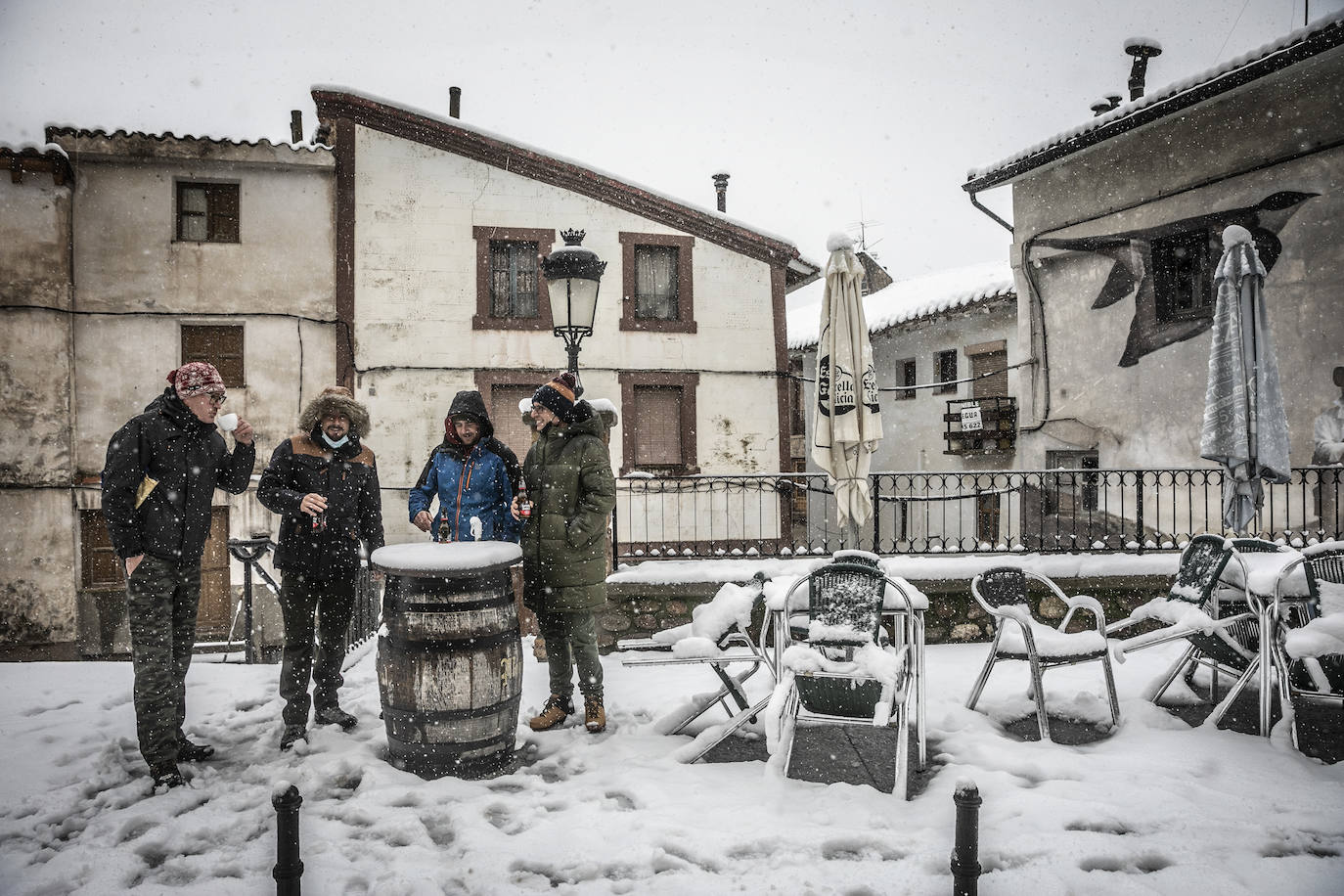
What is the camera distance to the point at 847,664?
3779 mm

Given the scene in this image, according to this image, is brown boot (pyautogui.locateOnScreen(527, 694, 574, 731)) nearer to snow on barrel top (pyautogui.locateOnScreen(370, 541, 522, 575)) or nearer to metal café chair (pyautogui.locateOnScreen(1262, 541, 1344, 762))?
snow on barrel top (pyautogui.locateOnScreen(370, 541, 522, 575))

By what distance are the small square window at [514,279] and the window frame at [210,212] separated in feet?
13.4

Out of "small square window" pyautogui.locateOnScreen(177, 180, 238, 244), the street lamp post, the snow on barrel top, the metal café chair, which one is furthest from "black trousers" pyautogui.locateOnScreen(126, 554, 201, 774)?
"small square window" pyautogui.locateOnScreen(177, 180, 238, 244)

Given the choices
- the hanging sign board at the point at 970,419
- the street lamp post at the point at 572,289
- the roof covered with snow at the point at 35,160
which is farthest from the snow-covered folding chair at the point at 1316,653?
the roof covered with snow at the point at 35,160

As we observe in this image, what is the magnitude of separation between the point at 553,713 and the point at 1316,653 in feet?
13.0

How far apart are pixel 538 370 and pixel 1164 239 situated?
Answer: 9.19 meters

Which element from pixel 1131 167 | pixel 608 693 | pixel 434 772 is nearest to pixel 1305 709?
pixel 608 693

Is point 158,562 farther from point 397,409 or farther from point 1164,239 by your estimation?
point 1164,239

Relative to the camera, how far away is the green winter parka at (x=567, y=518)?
4395mm

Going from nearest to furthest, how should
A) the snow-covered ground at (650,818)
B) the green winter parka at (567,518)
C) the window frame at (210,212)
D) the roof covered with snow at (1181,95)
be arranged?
1. the snow-covered ground at (650,818)
2. the green winter parka at (567,518)
3. the roof covered with snow at (1181,95)
4. the window frame at (210,212)

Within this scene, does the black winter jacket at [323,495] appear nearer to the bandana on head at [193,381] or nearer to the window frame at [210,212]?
the bandana on head at [193,381]

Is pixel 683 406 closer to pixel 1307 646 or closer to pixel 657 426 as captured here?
pixel 657 426

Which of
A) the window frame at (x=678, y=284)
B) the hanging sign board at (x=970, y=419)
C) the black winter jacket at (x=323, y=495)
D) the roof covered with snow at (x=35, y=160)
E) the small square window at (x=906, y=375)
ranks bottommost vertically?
the black winter jacket at (x=323, y=495)

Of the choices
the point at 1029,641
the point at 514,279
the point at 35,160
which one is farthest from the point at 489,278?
the point at 1029,641
